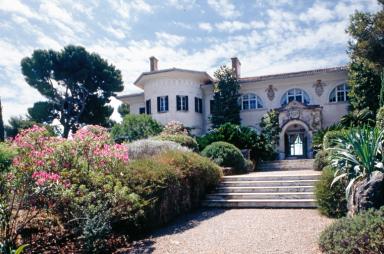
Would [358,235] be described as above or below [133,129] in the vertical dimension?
below

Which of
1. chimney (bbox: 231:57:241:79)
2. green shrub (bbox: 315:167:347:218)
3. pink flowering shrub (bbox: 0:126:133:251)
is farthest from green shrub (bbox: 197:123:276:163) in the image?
pink flowering shrub (bbox: 0:126:133:251)

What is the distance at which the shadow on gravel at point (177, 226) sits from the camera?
6227 mm

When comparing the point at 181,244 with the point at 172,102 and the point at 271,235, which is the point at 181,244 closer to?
the point at 271,235

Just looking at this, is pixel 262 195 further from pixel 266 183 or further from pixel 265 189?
pixel 266 183

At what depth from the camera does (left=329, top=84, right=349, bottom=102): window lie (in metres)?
24.5

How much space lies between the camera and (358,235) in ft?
14.8

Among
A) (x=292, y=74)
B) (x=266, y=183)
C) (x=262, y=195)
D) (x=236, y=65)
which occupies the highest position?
(x=236, y=65)

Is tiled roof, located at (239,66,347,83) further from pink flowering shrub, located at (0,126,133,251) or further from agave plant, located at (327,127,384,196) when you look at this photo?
pink flowering shrub, located at (0,126,133,251)

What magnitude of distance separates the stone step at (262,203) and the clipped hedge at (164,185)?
0.59m

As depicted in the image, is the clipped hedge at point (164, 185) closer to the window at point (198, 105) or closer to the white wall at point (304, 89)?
the white wall at point (304, 89)

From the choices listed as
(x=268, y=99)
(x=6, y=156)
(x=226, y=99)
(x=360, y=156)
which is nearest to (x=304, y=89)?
(x=268, y=99)

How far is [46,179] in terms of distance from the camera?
5586 mm

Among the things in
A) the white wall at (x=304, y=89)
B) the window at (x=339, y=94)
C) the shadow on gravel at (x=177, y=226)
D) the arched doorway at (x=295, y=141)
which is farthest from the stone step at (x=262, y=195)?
the window at (x=339, y=94)

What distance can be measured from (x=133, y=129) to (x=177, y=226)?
13872mm
